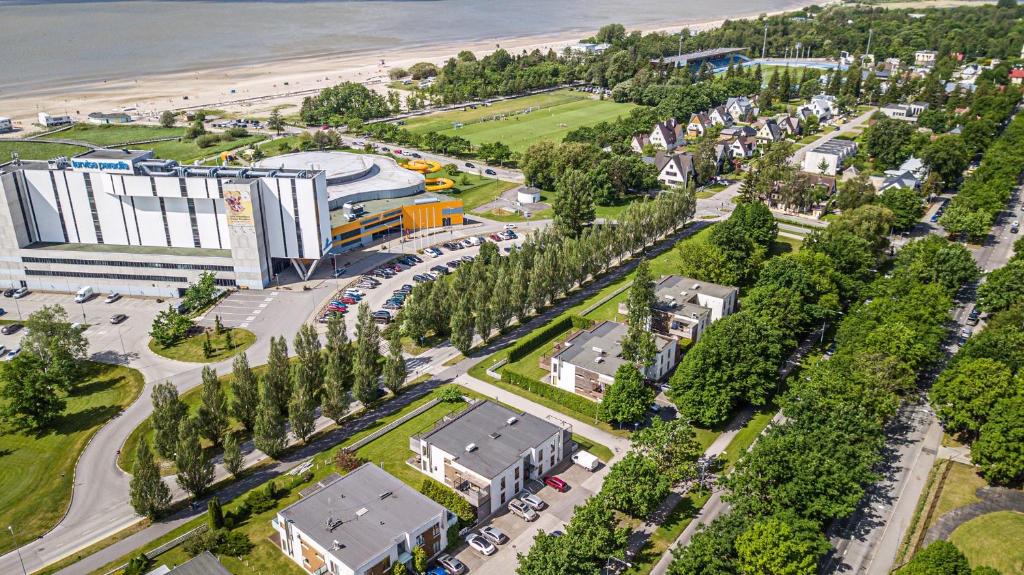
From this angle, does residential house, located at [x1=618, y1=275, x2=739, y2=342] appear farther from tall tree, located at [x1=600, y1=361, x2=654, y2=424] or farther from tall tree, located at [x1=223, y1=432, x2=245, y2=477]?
tall tree, located at [x1=223, y1=432, x2=245, y2=477]

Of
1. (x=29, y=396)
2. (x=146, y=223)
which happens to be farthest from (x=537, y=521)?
(x=146, y=223)

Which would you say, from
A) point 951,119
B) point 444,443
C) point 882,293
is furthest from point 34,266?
point 951,119

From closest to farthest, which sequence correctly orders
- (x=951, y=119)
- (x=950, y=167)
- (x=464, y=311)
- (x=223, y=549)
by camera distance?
(x=223, y=549)
(x=464, y=311)
(x=950, y=167)
(x=951, y=119)

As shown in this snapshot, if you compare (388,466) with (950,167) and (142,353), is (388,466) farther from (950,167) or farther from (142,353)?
(950,167)

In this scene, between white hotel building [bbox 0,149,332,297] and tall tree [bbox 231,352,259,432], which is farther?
white hotel building [bbox 0,149,332,297]

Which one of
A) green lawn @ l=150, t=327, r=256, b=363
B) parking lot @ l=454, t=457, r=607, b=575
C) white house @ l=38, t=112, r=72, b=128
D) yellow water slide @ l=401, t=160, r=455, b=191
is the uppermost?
white house @ l=38, t=112, r=72, b=128

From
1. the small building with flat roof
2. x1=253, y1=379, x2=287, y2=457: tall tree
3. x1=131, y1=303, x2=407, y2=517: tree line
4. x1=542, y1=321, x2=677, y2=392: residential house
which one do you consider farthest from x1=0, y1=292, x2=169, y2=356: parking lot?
the small building with flat roof
